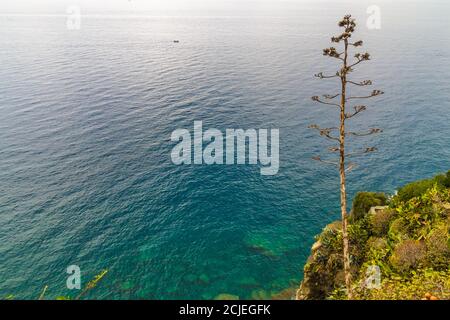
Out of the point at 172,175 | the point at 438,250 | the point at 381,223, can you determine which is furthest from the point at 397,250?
the point at 172,175

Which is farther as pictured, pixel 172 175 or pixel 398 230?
pixel 172 175

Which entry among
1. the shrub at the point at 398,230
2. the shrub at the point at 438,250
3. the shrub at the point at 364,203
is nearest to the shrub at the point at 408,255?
the shrub at the point at 438,250

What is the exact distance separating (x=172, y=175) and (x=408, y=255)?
44208 millimetres

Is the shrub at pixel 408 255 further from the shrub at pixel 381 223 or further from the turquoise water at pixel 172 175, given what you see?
the turquoise water at pixel 172 175

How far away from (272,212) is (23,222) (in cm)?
3920

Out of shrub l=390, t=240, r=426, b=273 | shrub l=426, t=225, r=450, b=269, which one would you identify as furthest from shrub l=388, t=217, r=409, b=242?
shrub l=426, t=225, r=450, b=269

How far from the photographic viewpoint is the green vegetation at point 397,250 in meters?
19.2

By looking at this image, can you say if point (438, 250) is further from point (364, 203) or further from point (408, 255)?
point (364, 203)

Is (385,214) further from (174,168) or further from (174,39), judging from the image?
(174,39)

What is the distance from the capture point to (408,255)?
23578 millimetres

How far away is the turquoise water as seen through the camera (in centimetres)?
4291

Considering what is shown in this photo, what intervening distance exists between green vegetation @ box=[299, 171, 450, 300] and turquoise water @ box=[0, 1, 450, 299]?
1087 cm

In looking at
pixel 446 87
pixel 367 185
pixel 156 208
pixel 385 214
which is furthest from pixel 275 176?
pixel 446 87

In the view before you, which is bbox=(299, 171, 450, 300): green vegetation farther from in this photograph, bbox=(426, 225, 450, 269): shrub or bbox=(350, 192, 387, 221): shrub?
bbox=(350, 192, 387, 221): shrub
